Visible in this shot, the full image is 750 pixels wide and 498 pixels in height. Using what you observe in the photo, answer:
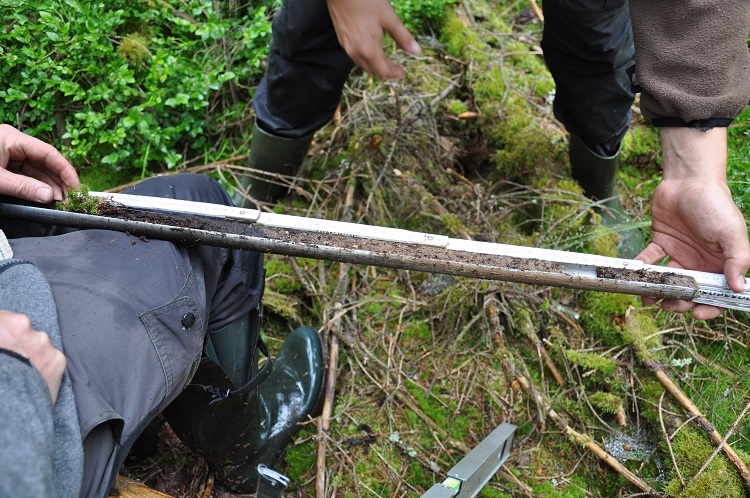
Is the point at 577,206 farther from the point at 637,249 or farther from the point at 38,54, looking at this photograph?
the point at 38,54

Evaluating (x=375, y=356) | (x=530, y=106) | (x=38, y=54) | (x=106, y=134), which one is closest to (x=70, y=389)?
(x=375, y=356)

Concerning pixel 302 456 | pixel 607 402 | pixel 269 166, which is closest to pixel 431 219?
pixel 269 166

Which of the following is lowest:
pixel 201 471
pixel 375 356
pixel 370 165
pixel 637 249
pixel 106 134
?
pixel 201 471

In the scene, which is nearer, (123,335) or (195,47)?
(123,335)

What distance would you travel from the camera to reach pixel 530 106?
11.8ft

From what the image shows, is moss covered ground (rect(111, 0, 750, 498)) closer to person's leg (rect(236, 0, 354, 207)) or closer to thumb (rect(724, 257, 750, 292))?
person's leg (rect(236, 0, 354, 207))

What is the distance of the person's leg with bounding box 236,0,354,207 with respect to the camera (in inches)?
100

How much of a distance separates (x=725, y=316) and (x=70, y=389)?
2513 millimetres

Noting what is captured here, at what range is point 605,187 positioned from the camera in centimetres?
316

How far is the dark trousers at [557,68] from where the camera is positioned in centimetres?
242

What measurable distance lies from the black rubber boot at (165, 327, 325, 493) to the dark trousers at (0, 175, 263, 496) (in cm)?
32

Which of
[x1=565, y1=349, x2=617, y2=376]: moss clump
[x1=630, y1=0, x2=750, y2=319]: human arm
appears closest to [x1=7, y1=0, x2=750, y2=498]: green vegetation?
A: [x1=565, y1=349, x2=617, y2=376]: moss clump

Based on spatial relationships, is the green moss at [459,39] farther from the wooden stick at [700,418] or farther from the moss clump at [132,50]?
the wooden stick at [700,418]

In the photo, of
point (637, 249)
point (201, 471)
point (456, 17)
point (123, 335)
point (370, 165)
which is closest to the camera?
point (123, 335)
